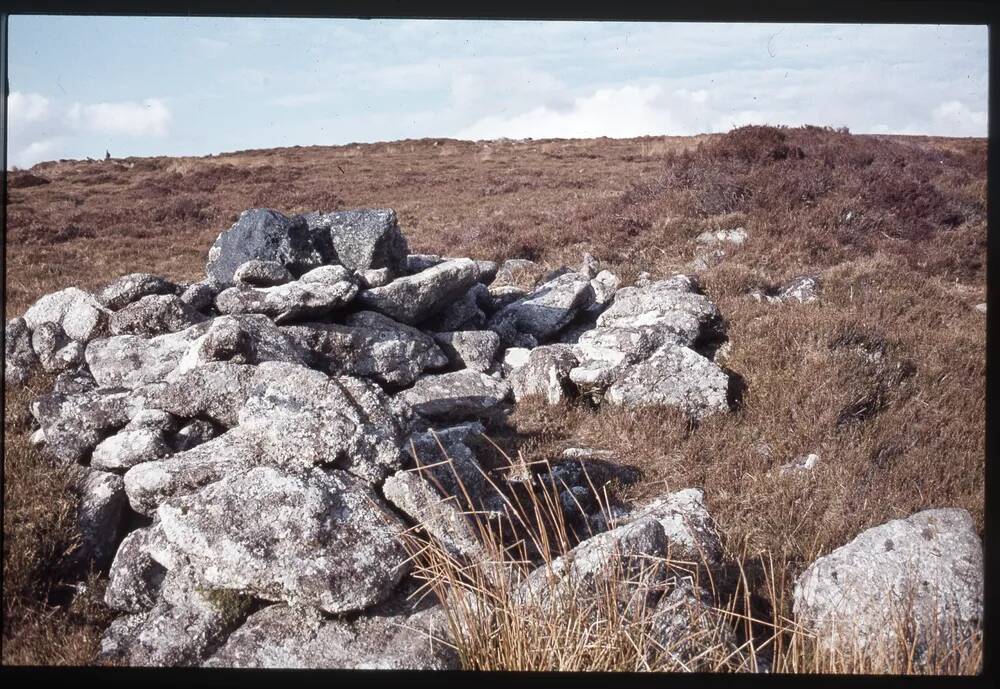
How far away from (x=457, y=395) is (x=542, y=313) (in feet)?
7.37

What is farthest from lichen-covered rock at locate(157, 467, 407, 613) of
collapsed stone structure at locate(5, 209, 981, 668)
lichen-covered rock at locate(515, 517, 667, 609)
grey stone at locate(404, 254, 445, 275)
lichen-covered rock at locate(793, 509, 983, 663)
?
grey stone at locate(404, 254, 445, 275)

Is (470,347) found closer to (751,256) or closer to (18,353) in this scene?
(18,353)

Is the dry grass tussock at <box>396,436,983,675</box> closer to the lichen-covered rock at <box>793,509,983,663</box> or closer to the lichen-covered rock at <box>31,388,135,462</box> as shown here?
the lichen-covered rock at <box>793,509,983,663</box>

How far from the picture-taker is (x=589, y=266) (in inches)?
453

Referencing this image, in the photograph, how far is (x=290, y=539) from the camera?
4074mm

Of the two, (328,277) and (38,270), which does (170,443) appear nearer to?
(328,277)

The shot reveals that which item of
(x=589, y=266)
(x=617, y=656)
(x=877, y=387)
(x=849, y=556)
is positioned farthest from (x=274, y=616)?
(x=589, y=266)

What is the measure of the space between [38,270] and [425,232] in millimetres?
7227

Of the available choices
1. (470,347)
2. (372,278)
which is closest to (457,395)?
(470,347)

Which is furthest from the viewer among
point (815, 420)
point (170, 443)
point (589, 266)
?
point (589, 266)

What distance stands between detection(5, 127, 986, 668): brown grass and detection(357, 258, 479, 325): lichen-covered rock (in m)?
1.69

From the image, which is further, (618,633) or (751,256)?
(751,256)

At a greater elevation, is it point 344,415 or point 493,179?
point 493,179

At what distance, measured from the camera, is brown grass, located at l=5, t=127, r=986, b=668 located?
5.75m
